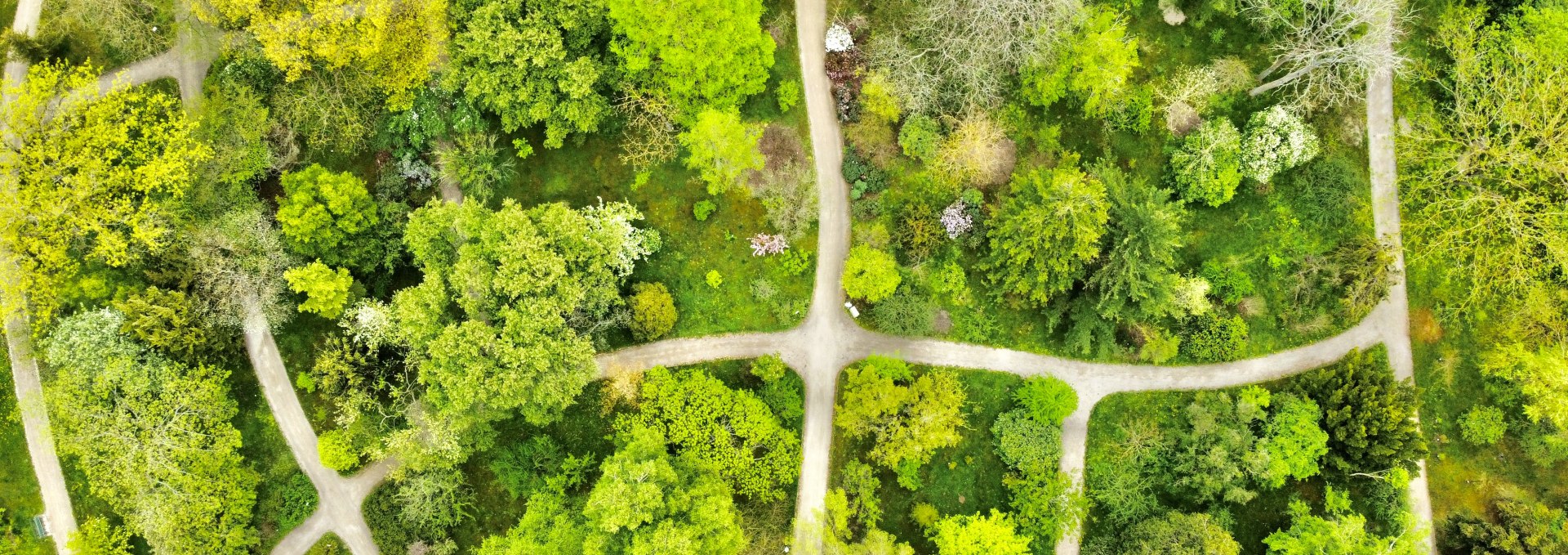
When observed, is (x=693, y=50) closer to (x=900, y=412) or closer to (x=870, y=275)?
(x=870, y=275)

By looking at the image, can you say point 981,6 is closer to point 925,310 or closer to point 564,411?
point 925,310

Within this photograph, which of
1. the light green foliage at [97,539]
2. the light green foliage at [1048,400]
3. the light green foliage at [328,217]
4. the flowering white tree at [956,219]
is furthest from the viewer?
the flowering white tree at [956,219]

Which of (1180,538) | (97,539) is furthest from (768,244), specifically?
(97,539)

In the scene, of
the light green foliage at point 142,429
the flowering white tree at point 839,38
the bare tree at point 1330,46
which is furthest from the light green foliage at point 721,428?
the bare tree at point 1330,46

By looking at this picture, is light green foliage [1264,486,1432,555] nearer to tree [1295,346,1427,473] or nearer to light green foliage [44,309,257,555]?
tree [1295,346,1427,473]

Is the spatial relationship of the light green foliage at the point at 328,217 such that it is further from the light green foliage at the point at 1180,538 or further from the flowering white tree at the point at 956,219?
the light green foliage at the point at 1180,538
